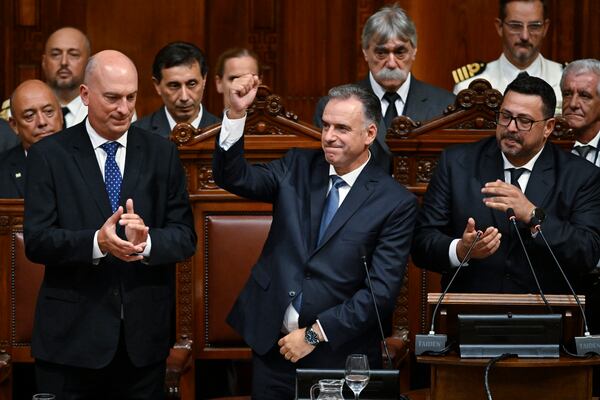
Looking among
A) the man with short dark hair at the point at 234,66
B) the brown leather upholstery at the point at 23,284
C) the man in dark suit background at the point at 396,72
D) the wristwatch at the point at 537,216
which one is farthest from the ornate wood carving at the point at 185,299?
the wristwatch at the point at 537,216

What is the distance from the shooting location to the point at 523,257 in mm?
3422

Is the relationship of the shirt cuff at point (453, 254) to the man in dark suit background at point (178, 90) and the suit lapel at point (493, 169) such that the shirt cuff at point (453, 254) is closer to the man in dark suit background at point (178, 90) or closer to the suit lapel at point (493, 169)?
the suit lapel at point (493, 169)

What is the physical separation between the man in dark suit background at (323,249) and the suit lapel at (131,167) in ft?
0.73

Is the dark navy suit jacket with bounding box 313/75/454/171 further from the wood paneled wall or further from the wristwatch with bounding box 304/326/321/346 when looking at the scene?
the wood paneled wall

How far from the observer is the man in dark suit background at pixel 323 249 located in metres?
3.24

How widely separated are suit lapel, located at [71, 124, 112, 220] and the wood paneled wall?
98.5 inches

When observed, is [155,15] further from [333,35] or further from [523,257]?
[523,257]

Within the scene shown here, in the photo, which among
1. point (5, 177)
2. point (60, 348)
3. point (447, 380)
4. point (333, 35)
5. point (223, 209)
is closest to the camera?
point (447, 380)

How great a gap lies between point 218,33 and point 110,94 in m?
2.60

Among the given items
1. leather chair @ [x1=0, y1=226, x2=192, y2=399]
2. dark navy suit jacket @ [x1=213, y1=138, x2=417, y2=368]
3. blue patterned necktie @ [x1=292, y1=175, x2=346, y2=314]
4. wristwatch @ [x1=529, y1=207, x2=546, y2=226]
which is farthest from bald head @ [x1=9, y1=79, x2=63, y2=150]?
wristwatch @ [x1=529, y1=207, x2=546, y2=226]

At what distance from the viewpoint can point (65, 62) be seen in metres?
5.01

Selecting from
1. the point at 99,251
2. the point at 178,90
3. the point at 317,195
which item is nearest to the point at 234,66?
the point at 178,90

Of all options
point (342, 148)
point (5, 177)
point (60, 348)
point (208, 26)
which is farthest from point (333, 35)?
point (60, 348)

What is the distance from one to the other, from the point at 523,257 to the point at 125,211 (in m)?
1.16
